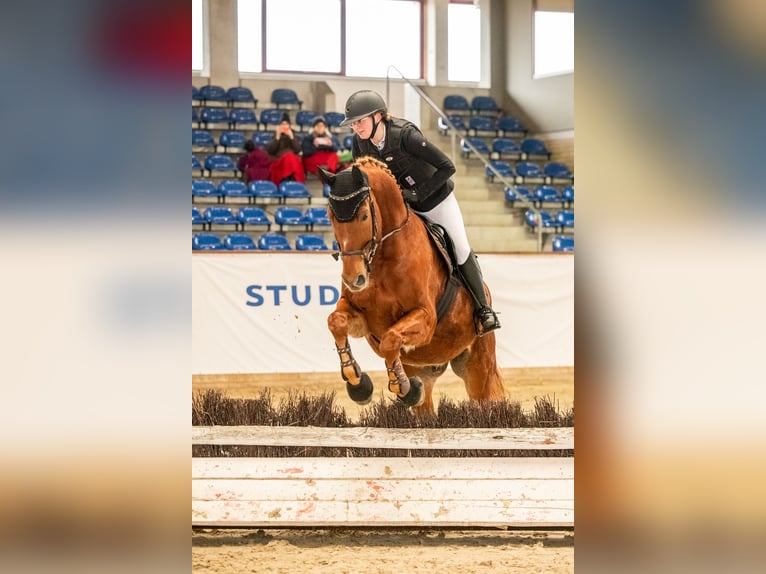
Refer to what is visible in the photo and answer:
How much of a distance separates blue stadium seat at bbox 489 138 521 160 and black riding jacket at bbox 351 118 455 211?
8.17 meters

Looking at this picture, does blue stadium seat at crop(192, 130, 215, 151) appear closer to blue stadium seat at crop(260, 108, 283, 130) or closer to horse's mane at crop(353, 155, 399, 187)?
blue stadium seat at crop(260, 108, 283, 130)

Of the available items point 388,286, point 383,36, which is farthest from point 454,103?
point 388,286

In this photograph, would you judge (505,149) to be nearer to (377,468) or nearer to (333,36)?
(333,36)

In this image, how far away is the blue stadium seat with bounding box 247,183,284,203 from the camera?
373 inches

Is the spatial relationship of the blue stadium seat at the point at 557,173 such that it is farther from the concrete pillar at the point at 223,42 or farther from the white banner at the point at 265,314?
the white banner at the point at 265,314

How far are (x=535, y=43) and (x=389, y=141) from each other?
31.7 ft

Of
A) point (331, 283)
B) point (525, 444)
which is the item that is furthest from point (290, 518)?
point (331, 283)

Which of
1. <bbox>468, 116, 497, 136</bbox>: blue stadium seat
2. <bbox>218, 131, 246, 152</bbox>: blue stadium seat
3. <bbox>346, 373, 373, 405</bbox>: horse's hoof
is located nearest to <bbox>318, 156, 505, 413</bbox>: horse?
<bbox>346, 373, 373, 405</bbox>: horse's hoof

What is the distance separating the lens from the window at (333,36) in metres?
12.4

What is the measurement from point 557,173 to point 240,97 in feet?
14.3

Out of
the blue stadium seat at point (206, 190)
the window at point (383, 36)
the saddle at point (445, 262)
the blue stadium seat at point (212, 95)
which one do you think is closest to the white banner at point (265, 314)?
the saddle at point (445, 262)

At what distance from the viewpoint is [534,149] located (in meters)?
12.3

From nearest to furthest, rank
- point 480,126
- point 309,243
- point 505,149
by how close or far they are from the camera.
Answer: point 309,243
point 505,149
point 480,126
